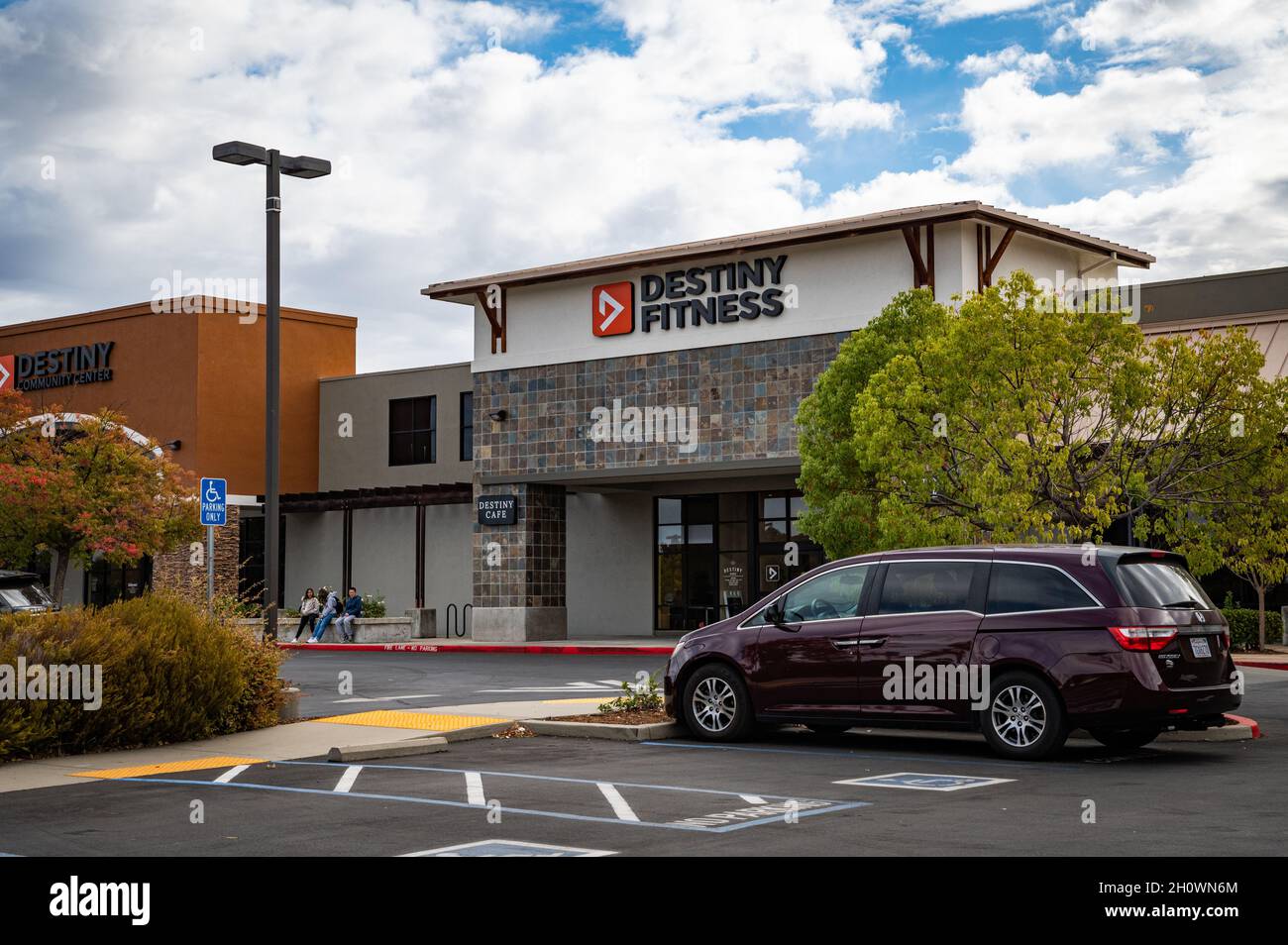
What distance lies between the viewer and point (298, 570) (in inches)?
1751

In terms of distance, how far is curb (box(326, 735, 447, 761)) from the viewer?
42.2 ft

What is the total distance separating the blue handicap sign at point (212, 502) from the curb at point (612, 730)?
6266 mm

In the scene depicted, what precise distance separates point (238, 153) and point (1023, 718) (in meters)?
10.7

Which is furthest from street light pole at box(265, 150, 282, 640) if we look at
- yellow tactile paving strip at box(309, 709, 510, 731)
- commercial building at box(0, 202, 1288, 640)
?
commercial building at box(0, 202, 1288, 640)

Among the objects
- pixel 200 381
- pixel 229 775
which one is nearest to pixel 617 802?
pixel 229 775

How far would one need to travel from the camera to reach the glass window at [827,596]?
13.5 meters

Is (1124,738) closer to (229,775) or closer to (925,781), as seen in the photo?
(925,781)

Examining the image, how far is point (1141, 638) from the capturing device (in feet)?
39.2

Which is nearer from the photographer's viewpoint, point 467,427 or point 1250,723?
point 1250,723

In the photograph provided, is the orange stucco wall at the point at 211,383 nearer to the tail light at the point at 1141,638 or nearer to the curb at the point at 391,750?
the curb at the point at 391,750

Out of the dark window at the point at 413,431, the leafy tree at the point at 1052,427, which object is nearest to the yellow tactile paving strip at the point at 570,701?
the leafy tree at the point at 1052,427

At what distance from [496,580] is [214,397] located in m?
12.6

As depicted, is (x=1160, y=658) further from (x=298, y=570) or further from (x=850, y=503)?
(x=298, y=570)

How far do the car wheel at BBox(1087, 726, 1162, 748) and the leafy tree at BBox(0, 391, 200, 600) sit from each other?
2804cm
